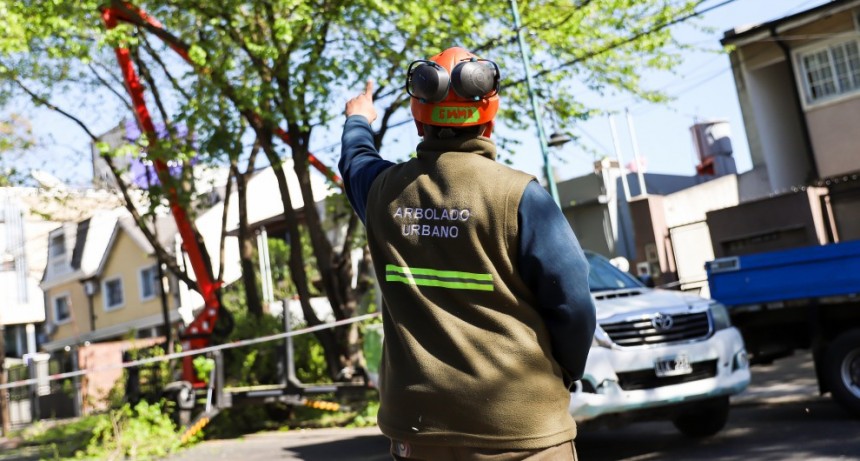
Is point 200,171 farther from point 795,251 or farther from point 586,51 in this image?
point 795,251

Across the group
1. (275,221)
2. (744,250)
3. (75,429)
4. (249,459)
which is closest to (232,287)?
(275,221)

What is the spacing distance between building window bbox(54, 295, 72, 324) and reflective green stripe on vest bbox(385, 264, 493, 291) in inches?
1867

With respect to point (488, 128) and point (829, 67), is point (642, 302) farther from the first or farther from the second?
point (829, 67)

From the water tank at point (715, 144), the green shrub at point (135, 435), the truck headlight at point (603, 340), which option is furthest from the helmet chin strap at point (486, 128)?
the water tank at point (715, 144)

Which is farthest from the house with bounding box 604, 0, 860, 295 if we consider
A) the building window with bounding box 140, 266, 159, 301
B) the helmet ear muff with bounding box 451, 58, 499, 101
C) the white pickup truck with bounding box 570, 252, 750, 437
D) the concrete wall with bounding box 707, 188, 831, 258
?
the building window with bounding box 140, 266, 159, 301

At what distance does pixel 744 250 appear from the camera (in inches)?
749

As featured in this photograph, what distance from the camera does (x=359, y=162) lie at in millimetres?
2754

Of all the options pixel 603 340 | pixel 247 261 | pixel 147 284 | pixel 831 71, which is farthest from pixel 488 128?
pixel 147 284

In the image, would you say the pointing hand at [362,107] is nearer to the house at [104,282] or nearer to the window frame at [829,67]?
the window frame at [829,67]

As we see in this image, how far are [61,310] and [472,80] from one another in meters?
48.7

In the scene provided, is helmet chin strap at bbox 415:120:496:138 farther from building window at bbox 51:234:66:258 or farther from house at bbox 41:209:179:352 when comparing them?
building window at bbox 51:234:66:258

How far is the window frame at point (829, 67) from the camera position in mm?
18875

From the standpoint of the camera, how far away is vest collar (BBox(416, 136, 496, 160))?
2.42 metres

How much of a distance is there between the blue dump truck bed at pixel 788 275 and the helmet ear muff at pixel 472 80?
6904mm
